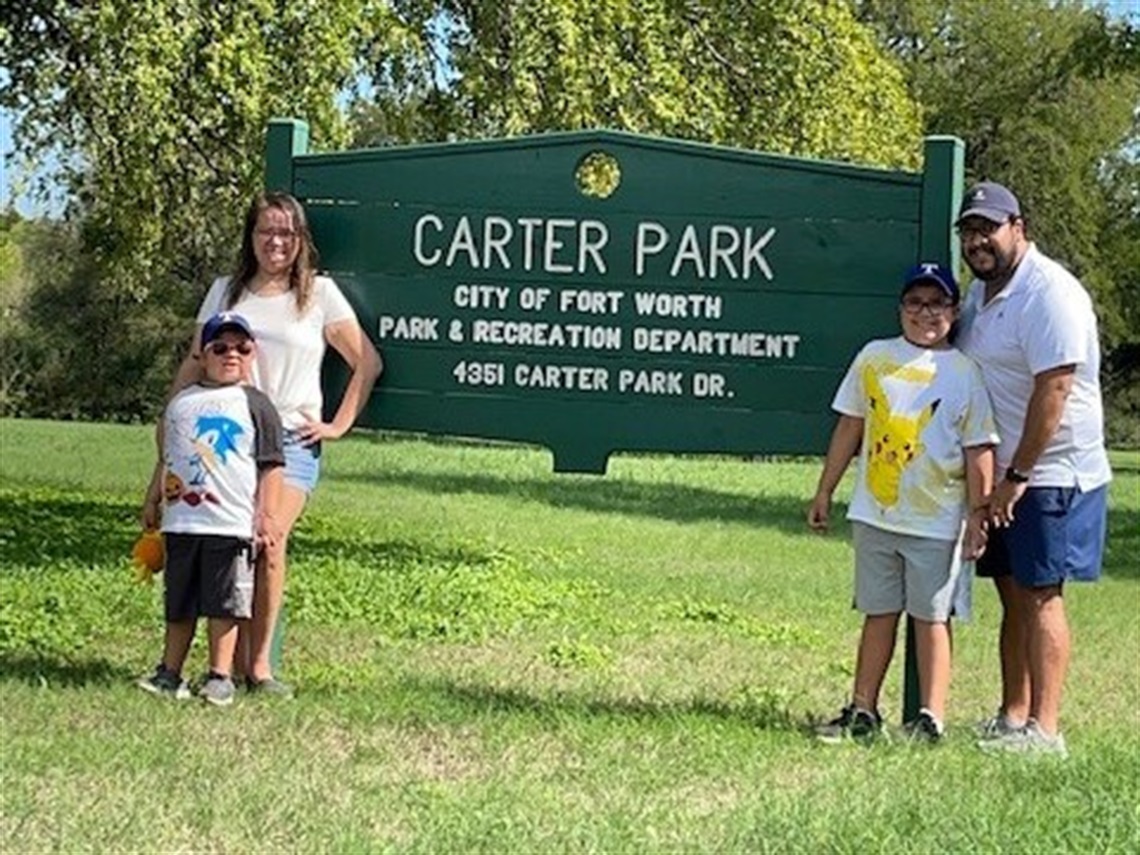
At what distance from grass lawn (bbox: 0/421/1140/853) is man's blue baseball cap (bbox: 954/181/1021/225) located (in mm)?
1662

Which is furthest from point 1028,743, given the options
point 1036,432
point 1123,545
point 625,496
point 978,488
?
point 625,496

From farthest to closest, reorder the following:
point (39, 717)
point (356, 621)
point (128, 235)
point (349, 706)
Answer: point (128, 235) < point (356, 621) < point (349, 706) < point (39, 717)

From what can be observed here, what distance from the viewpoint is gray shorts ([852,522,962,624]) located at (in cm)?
618

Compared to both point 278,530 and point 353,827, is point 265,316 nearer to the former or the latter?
point 278,530

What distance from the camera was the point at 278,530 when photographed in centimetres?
657

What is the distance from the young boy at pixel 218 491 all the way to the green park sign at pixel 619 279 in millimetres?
658

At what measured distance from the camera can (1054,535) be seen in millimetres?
6113

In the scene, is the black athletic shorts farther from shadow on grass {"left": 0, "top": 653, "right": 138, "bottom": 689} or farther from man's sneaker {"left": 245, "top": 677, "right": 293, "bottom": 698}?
shadow on grass {"left": 0, "top": 653, "right": 138, "bottom": 689}

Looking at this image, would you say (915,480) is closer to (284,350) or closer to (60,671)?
(284,350)

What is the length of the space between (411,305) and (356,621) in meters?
2.51

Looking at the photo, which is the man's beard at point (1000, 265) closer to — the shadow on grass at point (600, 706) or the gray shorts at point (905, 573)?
the gray shorts at point (905, 573)

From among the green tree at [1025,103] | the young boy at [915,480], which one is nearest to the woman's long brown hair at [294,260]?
the young boy at [915,480]

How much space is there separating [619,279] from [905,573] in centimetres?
146

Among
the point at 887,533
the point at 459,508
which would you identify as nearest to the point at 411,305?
the point at 887,533
